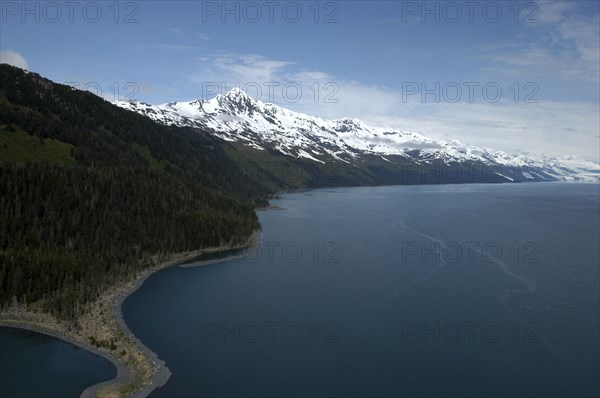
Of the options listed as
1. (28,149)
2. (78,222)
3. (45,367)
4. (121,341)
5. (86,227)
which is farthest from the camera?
(28,149)

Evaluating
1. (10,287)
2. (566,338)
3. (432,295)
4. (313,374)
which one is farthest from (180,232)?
(566,338)

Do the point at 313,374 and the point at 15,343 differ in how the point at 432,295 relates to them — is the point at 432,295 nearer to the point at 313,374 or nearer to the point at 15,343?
the point at 313,374

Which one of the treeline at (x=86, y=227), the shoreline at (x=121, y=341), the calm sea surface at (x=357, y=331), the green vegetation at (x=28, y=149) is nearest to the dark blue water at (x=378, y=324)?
the calm sea surface at (x=357, y=331)

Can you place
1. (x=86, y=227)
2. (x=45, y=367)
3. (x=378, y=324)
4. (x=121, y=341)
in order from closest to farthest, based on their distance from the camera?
(x=45, y=367)
(x=121, y=341)
(x=378, y=324)
(x=86, y=227)

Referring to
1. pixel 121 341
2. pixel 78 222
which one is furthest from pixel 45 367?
pixel 78 222

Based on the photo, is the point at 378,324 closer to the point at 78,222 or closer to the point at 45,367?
the point at 45,367

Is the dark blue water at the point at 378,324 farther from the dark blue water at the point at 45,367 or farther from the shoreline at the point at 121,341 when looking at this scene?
the dark blue water at the point at 45,367

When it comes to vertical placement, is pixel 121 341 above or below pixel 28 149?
below
